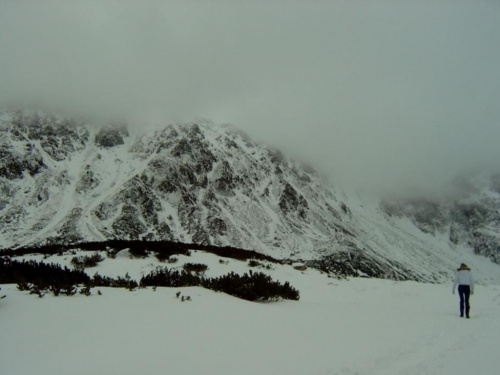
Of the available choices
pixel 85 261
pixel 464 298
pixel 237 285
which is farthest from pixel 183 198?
pixel 464 298

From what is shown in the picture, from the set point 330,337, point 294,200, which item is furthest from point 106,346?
point 294,200

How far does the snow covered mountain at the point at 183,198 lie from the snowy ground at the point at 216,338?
39.1 m

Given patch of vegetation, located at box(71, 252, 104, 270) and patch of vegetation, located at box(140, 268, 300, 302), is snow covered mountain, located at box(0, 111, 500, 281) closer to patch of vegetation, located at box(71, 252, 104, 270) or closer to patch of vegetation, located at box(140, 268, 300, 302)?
patch of vegetation, located at box(71, 252, 104, 270)

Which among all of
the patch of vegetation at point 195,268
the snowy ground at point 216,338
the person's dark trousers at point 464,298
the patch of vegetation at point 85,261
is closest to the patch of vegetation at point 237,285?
the snowy ground at point 216,338

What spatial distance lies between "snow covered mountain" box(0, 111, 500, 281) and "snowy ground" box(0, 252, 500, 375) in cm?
3907

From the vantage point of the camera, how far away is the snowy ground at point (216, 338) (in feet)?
13.0

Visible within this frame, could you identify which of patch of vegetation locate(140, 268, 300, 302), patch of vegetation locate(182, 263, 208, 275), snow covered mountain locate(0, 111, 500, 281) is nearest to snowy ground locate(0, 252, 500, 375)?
patch of vegetation locate(140, 268, 300, 302)

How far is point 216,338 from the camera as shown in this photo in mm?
4941

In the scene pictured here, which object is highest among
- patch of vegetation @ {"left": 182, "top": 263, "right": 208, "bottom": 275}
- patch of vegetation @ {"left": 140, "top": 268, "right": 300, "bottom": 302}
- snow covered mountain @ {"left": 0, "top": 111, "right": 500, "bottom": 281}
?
snow covered mountain @ {"left": 0, "top": 111, "right": 500, "bottom": 281}

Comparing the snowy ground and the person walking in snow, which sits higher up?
the person walking in snow

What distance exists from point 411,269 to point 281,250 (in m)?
40.8

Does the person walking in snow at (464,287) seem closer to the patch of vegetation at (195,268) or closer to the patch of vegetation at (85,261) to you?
the patch of vegetation at (195,268)

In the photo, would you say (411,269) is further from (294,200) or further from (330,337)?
(330,337)

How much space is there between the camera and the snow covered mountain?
2165 inches
